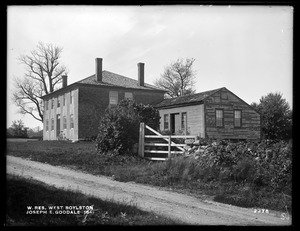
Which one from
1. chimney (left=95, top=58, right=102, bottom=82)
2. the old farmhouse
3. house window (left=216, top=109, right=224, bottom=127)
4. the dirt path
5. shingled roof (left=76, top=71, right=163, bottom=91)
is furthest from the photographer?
shingled roof (left=76, top=71, right=163, bottom=91)

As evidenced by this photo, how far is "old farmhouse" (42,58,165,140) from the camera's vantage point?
106ft

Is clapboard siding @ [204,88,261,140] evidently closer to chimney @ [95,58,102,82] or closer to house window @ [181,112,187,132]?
house window @ [181,112,187,132]

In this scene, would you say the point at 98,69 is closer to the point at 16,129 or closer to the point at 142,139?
the point at 16,129

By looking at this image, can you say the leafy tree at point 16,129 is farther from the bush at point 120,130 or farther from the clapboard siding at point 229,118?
the clapboard siding at point 229,118

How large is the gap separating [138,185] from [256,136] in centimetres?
2195

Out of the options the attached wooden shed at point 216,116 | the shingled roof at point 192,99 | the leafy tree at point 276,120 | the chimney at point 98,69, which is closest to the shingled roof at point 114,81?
the chimney at point 98,69

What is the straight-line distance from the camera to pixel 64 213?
5434 millimetres

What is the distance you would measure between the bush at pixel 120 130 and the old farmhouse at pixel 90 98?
15.9m

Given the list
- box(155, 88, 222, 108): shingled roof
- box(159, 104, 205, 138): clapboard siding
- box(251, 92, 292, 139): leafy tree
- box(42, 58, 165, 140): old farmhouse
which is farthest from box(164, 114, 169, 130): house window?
box(251, 92, 292, 139): leafy tree

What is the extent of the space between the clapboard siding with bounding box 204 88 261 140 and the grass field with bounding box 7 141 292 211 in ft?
45.3

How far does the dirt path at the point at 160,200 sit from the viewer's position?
20.4ft
